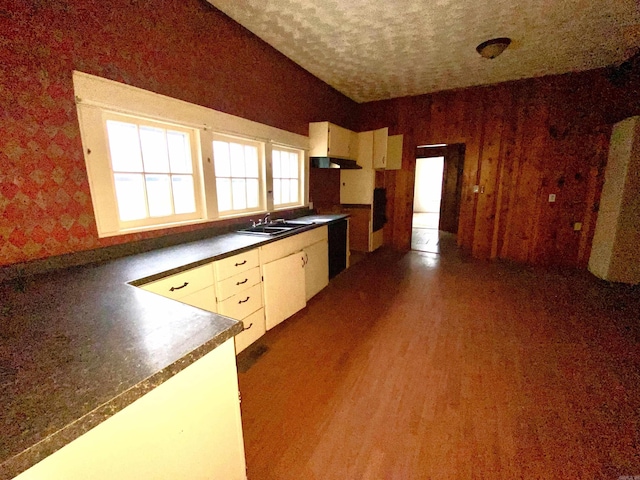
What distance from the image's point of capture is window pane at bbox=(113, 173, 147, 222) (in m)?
1.85

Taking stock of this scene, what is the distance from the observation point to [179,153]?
2199mm

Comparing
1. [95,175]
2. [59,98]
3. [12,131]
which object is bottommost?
[95,175]

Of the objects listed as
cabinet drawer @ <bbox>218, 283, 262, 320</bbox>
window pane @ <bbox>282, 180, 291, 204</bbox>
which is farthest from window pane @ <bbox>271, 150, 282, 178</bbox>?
cabinet drawer @ <bbox>218, 283, 262, 320</bbox>

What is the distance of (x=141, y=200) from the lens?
1961mm

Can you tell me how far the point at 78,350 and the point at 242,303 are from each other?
1303 mm

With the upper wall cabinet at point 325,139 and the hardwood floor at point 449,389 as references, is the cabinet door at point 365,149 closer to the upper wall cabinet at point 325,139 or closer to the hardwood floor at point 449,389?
the upper wall cabinet at point 325,139

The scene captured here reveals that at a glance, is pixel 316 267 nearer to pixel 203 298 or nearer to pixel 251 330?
pixel 251 330

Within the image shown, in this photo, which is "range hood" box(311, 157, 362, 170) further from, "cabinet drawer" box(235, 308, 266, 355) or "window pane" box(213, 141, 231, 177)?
"cabinet drawer" box(235, 308, 266, 355)

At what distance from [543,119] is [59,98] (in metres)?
5.55

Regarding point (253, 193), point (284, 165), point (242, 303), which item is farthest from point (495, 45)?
point (242, 303)

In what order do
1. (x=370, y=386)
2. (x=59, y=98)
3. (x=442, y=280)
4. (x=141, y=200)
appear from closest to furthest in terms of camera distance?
(x=59, y=98) → (x=370, y=386) → (x=141, y=200) → (x=442, y=280)

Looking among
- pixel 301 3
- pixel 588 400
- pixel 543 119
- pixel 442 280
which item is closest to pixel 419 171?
pixel 543 119

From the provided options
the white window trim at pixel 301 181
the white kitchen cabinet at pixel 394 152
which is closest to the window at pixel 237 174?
the white window trim at pixel 301 181

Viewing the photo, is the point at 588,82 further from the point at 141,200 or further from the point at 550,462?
the point at 141,200
